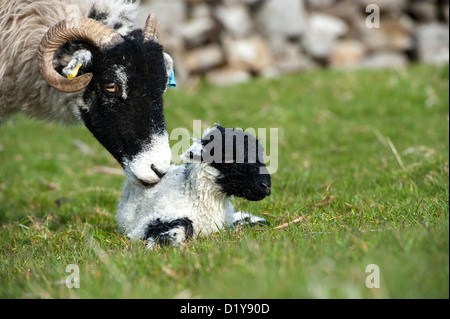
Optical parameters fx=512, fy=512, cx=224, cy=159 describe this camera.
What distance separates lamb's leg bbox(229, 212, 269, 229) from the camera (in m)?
3.43

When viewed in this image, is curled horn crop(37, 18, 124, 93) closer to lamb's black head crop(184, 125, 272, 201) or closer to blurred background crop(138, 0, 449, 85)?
lamb's black head crop(184, 125, 272, 201)

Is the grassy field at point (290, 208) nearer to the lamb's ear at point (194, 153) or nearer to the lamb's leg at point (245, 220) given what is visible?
the lamb's leg at point (245, 220)

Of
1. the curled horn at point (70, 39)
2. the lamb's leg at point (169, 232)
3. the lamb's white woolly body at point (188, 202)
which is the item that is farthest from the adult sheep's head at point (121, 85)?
the lamb's leg at point (169, 232)

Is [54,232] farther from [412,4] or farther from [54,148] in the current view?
[412,4]

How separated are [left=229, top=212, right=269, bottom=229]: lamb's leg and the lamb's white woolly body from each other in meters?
0.03

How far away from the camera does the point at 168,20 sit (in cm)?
1095

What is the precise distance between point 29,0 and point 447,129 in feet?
16.7

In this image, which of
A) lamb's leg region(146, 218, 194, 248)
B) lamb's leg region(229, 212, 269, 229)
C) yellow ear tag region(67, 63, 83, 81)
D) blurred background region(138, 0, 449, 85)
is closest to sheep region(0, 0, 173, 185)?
yellow ear tag region(67, 63, 83, 81)

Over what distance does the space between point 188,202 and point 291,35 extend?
937 cm

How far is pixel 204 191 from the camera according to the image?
3283mm

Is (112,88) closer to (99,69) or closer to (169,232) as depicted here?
(99,69)

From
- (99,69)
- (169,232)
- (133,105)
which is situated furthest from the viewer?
(99,69)

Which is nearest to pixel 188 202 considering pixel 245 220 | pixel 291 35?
pixel 245 220
